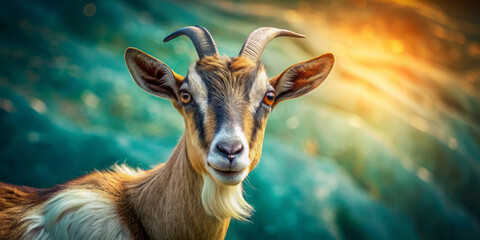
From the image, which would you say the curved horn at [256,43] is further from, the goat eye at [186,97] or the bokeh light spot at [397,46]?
the bokeh light spot at [397,46]

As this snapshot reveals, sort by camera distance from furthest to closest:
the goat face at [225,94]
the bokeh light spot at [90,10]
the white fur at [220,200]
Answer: the bokeh light spot at [90,10]
the white fur at [220,200]
the goat face at [225,94]

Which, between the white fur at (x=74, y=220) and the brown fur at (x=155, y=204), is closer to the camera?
the white fur at (x=74, y=220)

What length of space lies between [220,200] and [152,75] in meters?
1.39

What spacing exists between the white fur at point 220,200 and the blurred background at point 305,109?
2.91 meters

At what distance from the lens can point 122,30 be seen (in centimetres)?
750

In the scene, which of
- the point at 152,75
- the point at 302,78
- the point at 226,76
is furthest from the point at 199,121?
the point at 302,78

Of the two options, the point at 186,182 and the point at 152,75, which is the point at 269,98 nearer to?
the point at 186,182

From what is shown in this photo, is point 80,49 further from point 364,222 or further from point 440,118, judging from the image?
point 440,118

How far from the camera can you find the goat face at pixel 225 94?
2.77m

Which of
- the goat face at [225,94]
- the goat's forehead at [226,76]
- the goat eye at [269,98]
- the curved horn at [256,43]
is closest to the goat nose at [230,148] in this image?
the goat face at [225,94]

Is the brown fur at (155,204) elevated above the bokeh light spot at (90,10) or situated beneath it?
situated beneath

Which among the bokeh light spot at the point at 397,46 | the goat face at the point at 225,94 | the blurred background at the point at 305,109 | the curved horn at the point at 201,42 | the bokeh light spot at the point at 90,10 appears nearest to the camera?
the goat face at the point at 225,94

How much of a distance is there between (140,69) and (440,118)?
860 centimetres

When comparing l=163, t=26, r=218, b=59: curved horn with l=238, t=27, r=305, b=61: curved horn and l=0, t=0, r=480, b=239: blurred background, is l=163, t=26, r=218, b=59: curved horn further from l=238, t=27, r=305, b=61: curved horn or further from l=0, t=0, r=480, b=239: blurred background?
l=0, t=0, r=480, b=239: blurred background
